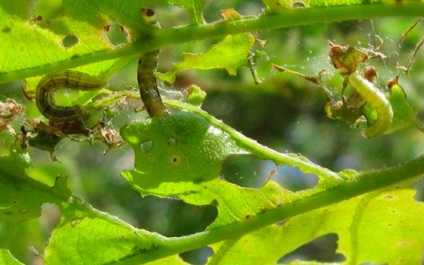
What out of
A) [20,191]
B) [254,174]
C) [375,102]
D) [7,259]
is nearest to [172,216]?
[254,174]

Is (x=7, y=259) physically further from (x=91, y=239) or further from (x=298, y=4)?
(x=298, y=4)

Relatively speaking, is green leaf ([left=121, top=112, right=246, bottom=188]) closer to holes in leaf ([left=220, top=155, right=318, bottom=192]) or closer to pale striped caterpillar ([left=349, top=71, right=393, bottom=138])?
pale striped caterpillar ([left=349, top=71, right=393, bottom=138])

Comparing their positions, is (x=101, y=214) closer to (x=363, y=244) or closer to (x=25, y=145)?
(x=25, y=145)

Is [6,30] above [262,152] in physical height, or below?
above

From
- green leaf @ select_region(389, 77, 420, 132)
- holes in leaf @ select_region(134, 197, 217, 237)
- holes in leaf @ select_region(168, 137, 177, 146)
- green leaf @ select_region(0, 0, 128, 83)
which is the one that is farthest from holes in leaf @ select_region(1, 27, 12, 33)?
holes in leaf @ select_region(134, 197, 217, 237)

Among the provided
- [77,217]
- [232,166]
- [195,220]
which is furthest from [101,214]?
[195,220]
